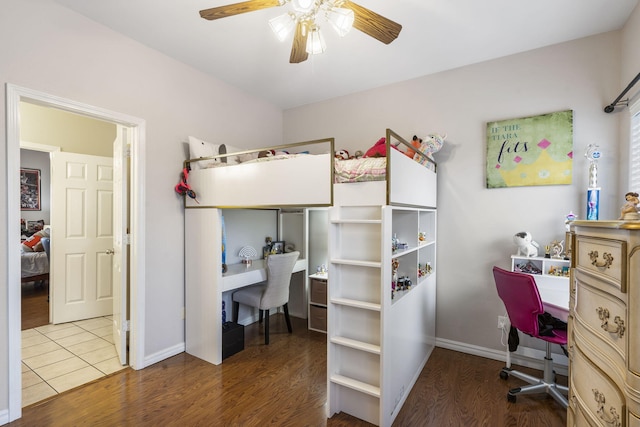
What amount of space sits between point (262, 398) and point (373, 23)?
253cm

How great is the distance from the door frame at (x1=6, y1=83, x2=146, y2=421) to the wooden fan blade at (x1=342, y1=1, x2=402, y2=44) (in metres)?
→ 2.00

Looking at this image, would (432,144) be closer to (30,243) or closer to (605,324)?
(605,324)

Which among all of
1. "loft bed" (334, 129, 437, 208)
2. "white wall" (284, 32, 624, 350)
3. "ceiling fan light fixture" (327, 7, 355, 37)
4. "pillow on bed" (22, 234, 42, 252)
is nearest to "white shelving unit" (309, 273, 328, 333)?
"white wall" (284, 32, 624, 350)

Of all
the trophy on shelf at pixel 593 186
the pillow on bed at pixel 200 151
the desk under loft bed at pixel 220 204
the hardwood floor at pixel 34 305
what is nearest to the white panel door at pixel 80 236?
the hardwood floor at pixel 34 305

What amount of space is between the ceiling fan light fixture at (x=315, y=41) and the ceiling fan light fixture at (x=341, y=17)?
0.14 m

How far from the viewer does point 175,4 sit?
2.08 metres

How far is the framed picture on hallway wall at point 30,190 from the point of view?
541cm

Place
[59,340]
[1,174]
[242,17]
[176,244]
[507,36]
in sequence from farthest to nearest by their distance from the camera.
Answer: [59,340] < [176,244] < [507,36] < [242,17] < [1,174]

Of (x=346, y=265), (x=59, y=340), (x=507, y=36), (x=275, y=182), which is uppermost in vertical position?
(x=507, y=36)

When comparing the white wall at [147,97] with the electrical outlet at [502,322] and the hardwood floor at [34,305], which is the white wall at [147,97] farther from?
the electrical outlet at [502,322]

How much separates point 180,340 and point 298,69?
2.92 metres

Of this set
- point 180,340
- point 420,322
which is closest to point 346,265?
point 420,322

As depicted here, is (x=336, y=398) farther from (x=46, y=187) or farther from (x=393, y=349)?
(x=46, y=187)

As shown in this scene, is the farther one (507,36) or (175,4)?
(507,36)
